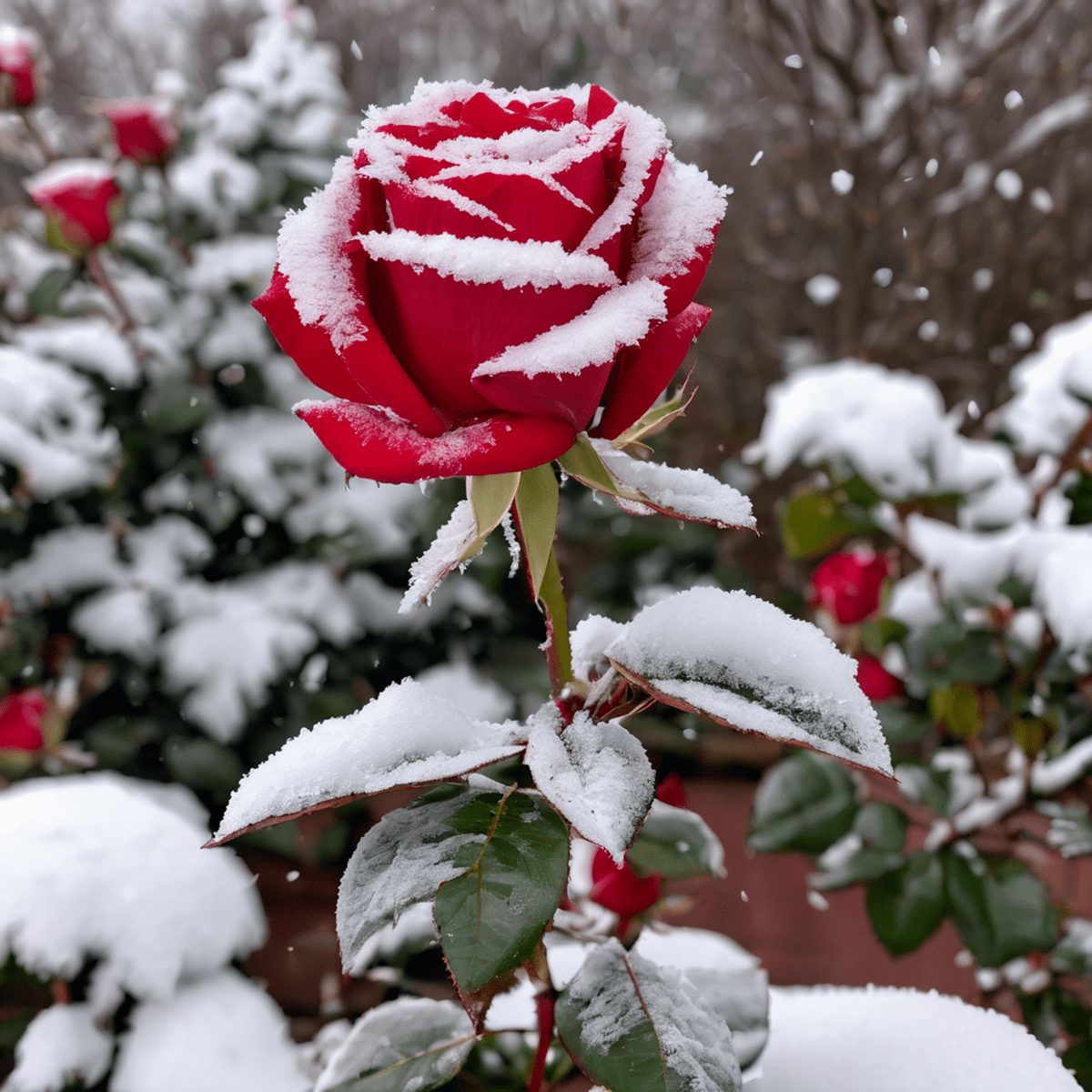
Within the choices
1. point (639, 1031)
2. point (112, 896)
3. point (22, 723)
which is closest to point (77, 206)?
point (22, 723)

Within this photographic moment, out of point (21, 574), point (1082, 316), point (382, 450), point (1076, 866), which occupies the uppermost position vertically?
point (382, 450)

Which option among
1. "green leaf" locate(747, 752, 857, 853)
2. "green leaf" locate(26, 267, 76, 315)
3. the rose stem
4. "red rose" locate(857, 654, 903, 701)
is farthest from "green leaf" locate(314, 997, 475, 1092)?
"green leaf" locate(26, 267, 76, 315)

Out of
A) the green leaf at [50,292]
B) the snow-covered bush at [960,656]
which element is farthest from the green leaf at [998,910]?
the green leaf at [50,292]

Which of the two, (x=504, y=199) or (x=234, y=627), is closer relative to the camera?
(x=504, y=199)

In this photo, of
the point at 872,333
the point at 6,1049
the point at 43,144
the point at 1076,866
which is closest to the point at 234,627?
the point at 6,1049

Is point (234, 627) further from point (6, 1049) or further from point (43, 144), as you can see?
point (43, 144)

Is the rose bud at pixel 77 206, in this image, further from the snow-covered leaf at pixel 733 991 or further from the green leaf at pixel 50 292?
the snow-covered leaf at pixel 733 991

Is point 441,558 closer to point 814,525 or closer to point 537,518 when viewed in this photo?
point 537,518
